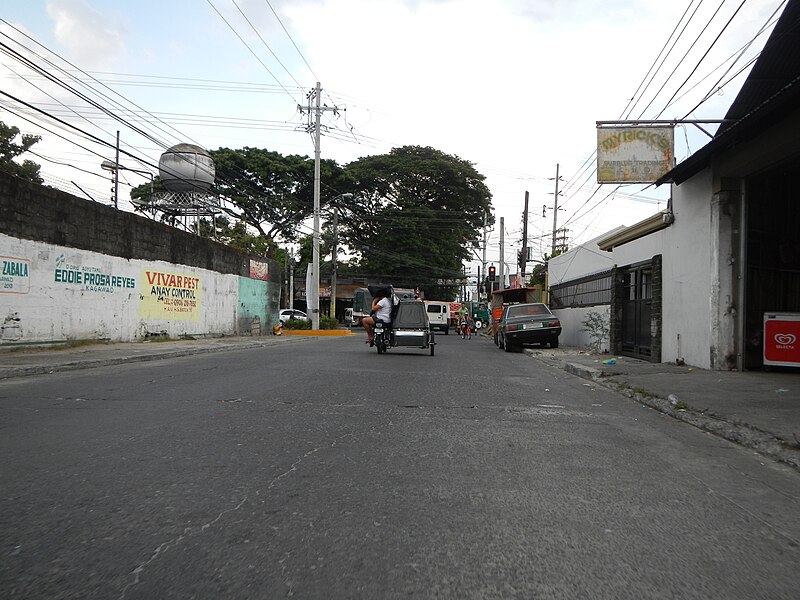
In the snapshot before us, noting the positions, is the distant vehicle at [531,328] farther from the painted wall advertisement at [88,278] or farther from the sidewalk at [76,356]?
the painted wall advertisement at [88,278]

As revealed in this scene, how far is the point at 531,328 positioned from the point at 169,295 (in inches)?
479

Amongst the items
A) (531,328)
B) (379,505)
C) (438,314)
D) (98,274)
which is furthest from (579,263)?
(438,314)

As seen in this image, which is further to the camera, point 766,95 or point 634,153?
point 634,153

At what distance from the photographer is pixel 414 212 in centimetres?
4797

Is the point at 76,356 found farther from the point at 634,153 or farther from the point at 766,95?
the point at 766,95

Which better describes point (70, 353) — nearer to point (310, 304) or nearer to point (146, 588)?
point (146, 588)

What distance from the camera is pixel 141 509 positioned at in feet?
12.6

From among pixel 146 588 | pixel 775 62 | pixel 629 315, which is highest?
pixel 775 62

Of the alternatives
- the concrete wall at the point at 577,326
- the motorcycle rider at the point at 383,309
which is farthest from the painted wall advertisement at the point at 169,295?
the concrete wall at the point at 577,326

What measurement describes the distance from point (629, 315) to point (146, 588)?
15706mm

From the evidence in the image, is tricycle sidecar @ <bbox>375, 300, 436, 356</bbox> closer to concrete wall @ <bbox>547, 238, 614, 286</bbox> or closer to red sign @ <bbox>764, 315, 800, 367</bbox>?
concrete wall @ <bbox>547, 238, 614, 286</bbox>

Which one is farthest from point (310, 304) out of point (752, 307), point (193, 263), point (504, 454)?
point (504, 454)

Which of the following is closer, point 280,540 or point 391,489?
point 280,540

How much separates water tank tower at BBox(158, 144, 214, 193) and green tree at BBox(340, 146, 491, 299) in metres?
18.0
